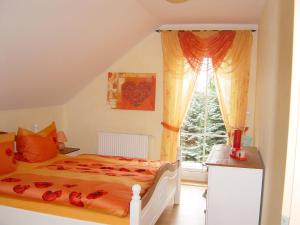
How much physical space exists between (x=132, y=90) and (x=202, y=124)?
1.29 metres

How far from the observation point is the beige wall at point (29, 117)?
3.76 metres

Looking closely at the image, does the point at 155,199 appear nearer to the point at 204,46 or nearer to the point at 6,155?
the point at 6,155

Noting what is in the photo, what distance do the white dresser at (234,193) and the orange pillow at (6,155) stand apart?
204 cm

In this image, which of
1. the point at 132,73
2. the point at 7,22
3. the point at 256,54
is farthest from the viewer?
the point at 132,73

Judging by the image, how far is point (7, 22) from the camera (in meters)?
2.40

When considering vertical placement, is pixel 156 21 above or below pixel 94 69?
above

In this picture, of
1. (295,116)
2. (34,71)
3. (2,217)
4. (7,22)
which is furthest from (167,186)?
(295,116)

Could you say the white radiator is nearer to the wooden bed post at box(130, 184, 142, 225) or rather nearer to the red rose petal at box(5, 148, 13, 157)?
the red rose petal at box(5, 148, 13, 157)

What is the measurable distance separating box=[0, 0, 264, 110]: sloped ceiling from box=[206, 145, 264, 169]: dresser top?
171cm

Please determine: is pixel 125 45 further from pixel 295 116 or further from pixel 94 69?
pixel 295 116

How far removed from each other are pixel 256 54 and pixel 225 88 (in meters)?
0.67

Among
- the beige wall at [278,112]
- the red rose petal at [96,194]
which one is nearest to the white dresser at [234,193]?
the beige wall at [278,112]

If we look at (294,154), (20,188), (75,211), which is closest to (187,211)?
(75,211)

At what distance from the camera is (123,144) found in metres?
4.84
